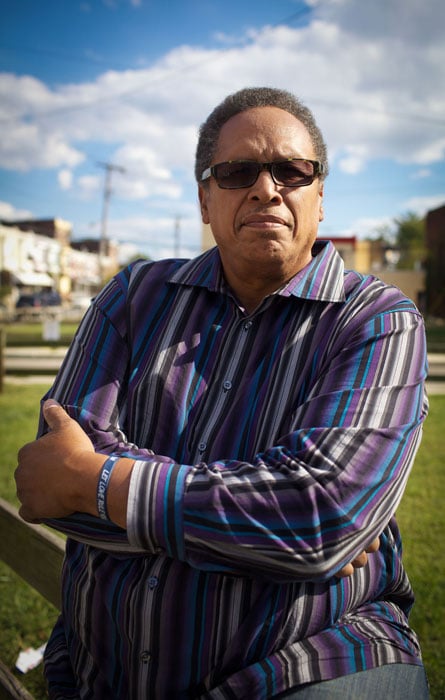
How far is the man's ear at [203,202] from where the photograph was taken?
190cm

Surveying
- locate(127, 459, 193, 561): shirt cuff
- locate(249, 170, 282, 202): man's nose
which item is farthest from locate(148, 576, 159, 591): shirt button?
locate(249, 170, 282, 202): man's nose

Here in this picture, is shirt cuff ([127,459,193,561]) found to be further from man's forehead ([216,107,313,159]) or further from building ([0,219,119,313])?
building ([0,219,119,313])

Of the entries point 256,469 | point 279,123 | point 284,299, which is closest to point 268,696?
A: point 256,469

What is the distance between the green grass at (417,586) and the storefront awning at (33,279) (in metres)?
53.7

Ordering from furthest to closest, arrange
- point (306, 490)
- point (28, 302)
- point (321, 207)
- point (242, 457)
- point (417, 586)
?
point (28, 302)
point (417, 586)
point (321, 207)
point (242, 457)
point (306, 490)

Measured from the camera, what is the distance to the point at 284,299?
169cm

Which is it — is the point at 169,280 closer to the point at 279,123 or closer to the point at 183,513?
the point at 279,123

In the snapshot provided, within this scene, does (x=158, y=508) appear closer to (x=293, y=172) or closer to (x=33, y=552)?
(x=293, y=172)

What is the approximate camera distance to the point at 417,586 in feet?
10.5

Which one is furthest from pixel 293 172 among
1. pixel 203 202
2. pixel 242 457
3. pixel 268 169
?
pixel 242 457

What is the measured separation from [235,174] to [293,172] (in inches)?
7.1

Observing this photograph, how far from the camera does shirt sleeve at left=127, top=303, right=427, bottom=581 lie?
1.21m

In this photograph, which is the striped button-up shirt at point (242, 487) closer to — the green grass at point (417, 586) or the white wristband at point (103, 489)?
the white wristband at point (103, 489)

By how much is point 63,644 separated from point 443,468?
4599 mm
